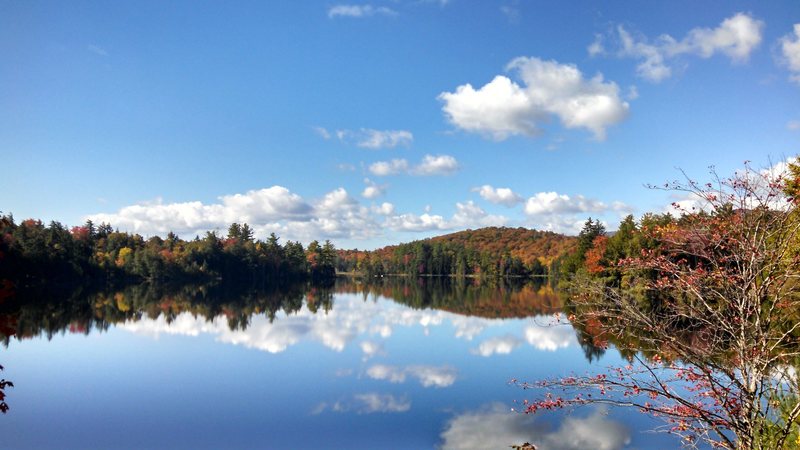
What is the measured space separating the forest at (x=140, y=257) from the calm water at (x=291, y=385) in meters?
22.6

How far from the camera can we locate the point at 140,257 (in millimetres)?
79062

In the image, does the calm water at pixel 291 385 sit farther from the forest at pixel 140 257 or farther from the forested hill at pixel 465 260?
the forested hill at pixel 465 260

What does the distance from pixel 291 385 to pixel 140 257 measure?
7281 centimetres

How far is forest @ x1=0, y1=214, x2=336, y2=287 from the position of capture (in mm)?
58031

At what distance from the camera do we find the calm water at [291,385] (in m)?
11.9

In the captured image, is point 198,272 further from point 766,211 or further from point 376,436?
point 766,211

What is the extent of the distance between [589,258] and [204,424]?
Answer: 48.8 metres

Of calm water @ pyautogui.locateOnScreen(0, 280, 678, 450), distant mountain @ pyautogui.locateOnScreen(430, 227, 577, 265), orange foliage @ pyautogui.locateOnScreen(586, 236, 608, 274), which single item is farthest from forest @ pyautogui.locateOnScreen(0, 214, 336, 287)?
distant mountain @ pyautogui.locateOnScreen(430, 227, 577, 265)

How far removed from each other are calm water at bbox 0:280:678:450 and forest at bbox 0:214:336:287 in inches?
889

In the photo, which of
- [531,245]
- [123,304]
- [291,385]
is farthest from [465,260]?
[291,385]

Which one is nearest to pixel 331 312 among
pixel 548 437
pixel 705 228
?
pixel 548 437

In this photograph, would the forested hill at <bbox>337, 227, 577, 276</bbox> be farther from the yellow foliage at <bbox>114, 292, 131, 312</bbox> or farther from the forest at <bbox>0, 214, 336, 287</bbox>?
the yellow foliage at <bbox>114, 292, 131, 312</bbox>

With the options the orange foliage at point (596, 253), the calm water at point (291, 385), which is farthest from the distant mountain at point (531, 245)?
the calm water at point (291, 385)

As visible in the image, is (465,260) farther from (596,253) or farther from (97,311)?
(97,311)
